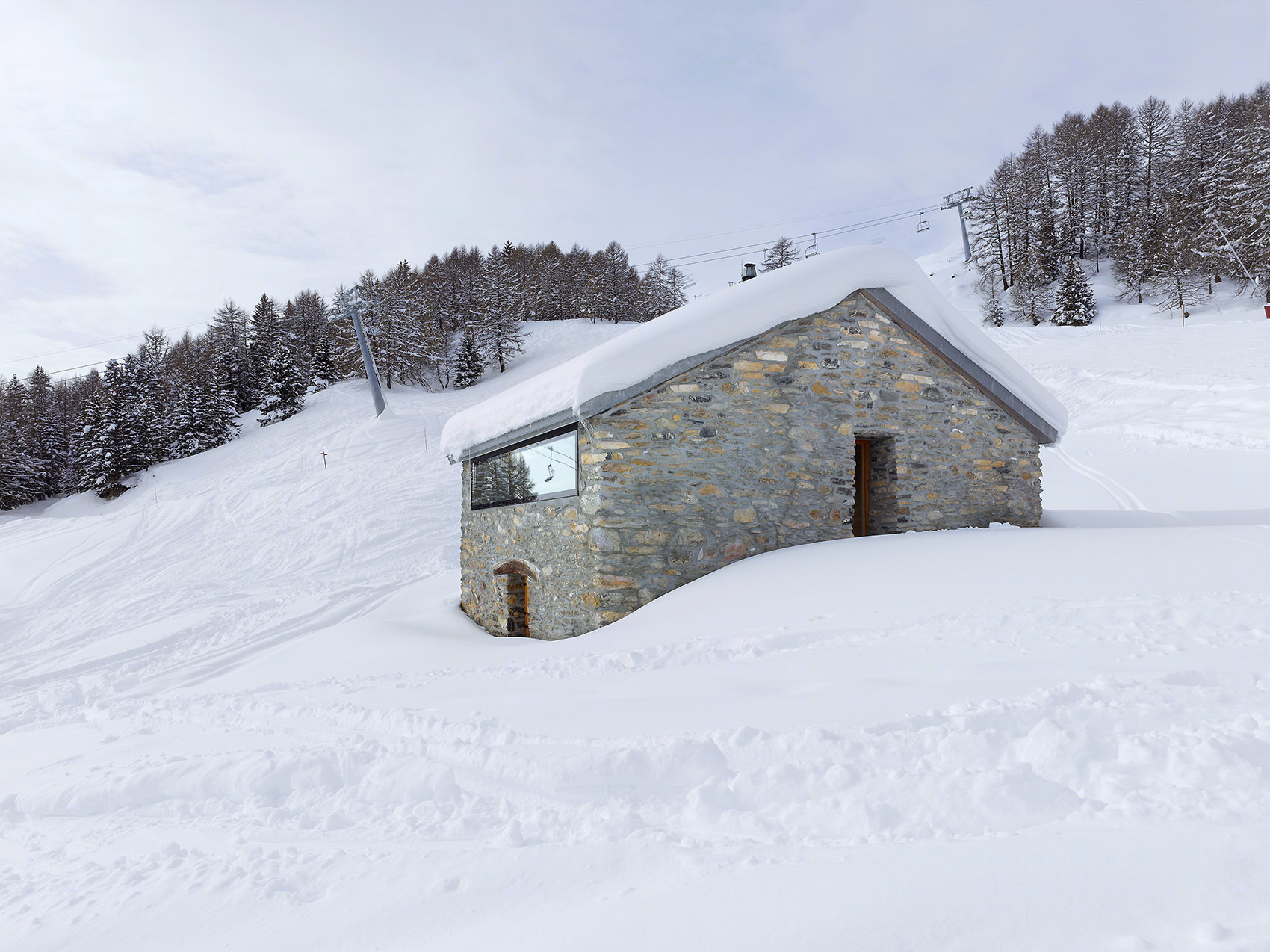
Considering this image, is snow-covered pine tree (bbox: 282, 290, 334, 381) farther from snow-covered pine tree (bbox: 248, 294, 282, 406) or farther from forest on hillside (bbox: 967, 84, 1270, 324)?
forest on hillside (bbox: 967, 84, 1270, 324)

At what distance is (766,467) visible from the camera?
7066 mm

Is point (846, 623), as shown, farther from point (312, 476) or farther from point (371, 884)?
point (312, 476)

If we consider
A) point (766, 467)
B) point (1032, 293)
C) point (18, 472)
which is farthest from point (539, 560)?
point (18, 472)

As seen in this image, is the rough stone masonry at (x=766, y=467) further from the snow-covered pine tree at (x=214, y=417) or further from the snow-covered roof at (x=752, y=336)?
the snow-covered pine tree at (x=214, y=417)

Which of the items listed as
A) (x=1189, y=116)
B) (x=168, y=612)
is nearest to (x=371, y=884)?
(x=168, y=612)

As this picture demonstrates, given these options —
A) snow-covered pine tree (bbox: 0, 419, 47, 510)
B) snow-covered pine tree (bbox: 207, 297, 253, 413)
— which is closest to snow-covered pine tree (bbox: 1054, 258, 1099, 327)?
snow-covered pine tree (bbox: 207, 297, 253, 413)

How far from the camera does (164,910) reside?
2316mm

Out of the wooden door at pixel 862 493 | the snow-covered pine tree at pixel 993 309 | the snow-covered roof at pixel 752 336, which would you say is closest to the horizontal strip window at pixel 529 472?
the snow-covered roof at pixel 752 336

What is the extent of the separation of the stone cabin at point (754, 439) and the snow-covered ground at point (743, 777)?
28.1 inches

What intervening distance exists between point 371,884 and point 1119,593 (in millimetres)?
5000

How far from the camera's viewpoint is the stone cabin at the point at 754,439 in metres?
6.67

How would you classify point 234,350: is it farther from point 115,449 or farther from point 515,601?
point 515,601

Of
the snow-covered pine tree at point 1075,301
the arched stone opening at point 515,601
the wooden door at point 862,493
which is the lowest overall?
the arched stone opening at point 515,601

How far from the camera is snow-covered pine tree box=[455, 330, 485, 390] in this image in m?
38.6
